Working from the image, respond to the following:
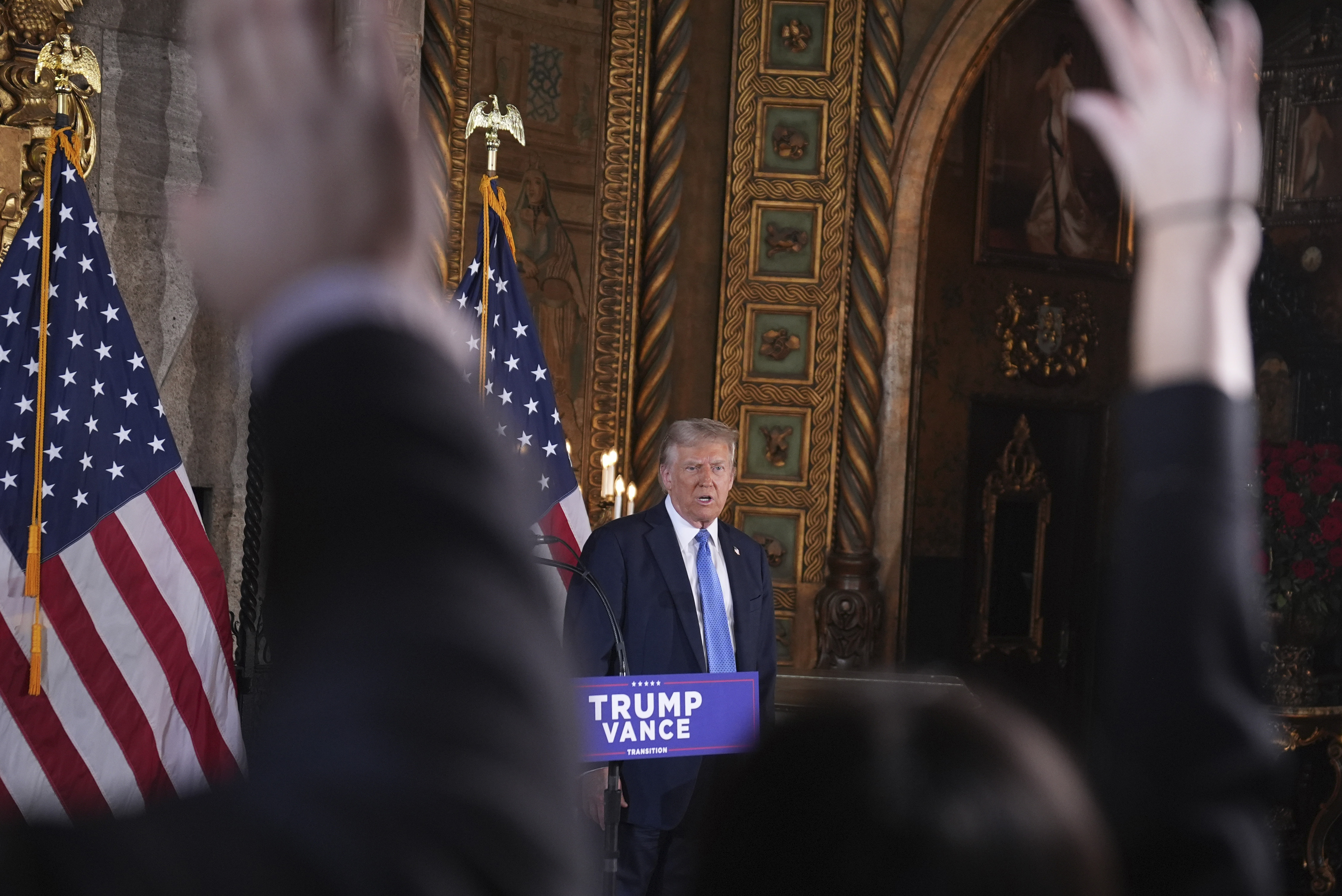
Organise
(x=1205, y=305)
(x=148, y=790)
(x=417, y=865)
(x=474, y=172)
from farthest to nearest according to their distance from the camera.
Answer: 1. (x=474, y=172)
2. (x=148, y=790)
3. (x=1205, y=305)
4. (x=417, y=865)

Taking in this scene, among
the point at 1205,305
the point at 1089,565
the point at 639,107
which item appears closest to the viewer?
the point at 1205,305

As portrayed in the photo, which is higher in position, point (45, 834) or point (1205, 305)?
point (1205, 305)

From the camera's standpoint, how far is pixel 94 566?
3.80 m

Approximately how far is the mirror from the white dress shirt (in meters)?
4.45

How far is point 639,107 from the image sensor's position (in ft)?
19.9

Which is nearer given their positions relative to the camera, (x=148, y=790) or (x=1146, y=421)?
(x=1146, y=421)

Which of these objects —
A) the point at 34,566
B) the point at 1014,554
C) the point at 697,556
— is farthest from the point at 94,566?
the point at 1014,554

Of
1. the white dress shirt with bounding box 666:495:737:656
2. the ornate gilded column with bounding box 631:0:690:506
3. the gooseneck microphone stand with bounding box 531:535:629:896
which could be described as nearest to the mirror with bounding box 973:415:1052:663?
the ornate gilded column with bounding box 631:0:690:506

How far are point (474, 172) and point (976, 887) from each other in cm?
547

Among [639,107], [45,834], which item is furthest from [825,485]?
[45,834]

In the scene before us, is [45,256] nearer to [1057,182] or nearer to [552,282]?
[552,282]

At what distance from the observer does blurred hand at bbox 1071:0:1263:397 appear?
0.74m

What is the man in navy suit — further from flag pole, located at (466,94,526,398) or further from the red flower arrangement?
the red flower arrangement

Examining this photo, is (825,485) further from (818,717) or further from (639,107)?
(818,717)
